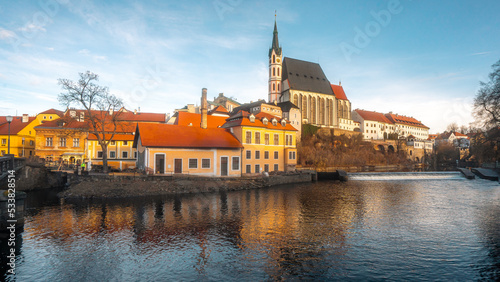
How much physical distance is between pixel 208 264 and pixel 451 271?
9833 millimetres

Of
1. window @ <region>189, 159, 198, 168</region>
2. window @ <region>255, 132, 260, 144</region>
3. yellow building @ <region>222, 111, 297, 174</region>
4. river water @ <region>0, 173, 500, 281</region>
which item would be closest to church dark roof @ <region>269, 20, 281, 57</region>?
yellow building @ <region>222, 111, 297, 174</region>

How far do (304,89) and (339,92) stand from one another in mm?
18147

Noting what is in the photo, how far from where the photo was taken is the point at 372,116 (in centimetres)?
10825

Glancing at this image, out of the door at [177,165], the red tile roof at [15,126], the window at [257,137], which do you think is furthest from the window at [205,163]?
the red tile roof at [15,126]

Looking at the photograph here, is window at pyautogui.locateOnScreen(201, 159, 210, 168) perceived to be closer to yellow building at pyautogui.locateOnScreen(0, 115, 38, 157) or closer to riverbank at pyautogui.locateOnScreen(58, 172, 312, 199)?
riverbank at pyautogui.locateOnScreen(58, 172, 312, 199)

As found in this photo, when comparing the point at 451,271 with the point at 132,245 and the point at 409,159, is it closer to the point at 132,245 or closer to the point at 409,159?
the point at 132,245

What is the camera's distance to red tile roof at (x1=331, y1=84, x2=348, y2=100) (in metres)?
97.8

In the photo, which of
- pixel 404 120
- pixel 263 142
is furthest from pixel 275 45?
pixel 404 120

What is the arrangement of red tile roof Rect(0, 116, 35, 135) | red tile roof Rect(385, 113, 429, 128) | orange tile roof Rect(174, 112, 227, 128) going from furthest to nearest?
red tile roof Rect(385, 113, 429, 128)
orange tile roof Rect(174, 112, 227, 128)
red tile roof Rect(0, 116, 35, 135)

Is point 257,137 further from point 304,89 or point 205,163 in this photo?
point 304,89

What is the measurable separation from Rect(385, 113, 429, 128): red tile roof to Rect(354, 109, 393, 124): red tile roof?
5084mm

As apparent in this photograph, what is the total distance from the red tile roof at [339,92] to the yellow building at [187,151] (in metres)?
68.0

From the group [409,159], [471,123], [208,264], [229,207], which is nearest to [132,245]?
[208,264]

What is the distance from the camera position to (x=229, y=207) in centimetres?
2347
